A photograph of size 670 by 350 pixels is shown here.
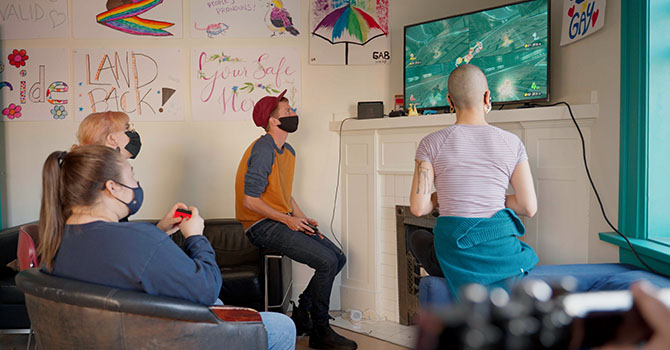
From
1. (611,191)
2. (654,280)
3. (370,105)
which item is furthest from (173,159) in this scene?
(654,280)

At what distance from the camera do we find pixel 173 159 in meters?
3.99

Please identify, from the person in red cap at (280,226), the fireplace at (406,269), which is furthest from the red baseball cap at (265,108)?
the fireplace at (406,269)

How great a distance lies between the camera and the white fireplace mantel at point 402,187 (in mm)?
2719

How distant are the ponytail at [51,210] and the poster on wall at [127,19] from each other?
101 inches

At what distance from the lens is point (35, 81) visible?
3.92 metres

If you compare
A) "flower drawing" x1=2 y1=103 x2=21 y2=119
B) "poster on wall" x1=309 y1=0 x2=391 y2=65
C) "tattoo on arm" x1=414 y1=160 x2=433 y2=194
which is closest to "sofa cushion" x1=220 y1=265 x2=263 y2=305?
"tattoo on arm" x1=414 y1=160 x2=433 y2=194

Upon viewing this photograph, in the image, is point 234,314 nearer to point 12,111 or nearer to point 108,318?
point 108,318

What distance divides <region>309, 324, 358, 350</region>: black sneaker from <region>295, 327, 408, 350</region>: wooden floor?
54 mm

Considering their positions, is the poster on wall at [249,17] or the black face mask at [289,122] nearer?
the black face mask at [289,122]

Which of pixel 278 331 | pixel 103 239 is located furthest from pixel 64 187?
pixel 278 331

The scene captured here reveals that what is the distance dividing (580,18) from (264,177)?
1.87 m

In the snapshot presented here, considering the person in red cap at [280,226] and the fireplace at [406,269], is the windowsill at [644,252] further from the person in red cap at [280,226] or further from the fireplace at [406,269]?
the person in red cap at [280,226]

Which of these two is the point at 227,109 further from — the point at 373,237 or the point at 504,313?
the point at 504,313

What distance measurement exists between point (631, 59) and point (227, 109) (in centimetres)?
260
